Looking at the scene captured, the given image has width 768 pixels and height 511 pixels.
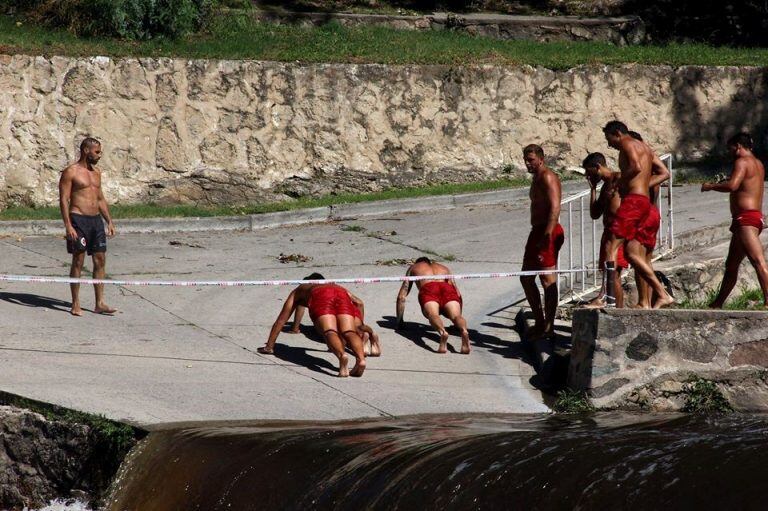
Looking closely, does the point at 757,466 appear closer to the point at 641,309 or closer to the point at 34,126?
the point at 641,309

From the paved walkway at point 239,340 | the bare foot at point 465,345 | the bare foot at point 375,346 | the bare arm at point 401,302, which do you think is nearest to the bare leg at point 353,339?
the paved walkway at point 239,340

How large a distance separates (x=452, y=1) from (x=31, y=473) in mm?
16441

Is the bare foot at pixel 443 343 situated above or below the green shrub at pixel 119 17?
below

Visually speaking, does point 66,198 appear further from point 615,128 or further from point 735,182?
point 735,182

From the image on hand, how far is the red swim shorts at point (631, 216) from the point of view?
34.5ft

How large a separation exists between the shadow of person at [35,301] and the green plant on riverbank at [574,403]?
489 cm

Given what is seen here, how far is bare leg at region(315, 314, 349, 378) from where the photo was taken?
33.3 feet

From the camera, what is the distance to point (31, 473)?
29.3ft

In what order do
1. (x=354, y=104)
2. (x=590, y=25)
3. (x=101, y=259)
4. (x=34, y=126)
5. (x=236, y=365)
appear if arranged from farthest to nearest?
(x=590, y=25) < (x=354, y=104) < (x=34, y=126) < (x=101, y=259) < (x=236, y=365)

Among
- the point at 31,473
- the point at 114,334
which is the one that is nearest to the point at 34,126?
the point at 114,334

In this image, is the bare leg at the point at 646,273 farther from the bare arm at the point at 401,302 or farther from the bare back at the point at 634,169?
the bare arm at the point at 401,302

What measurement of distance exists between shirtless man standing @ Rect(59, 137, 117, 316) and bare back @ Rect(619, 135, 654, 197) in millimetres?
4670

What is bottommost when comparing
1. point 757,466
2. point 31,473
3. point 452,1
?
point 31,473

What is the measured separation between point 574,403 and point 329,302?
222 cm
